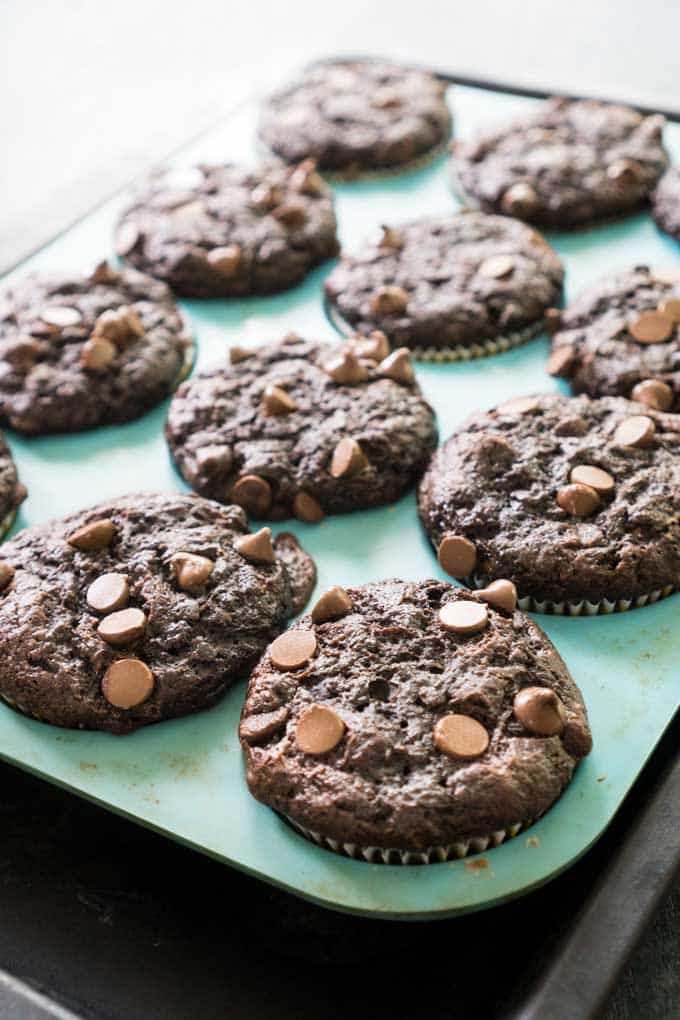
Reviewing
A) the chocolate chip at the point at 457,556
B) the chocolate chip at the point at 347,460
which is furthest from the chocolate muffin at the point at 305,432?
the chocolate chip at the point at 457,556

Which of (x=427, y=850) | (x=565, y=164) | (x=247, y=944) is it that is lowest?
(x=247, y=944)

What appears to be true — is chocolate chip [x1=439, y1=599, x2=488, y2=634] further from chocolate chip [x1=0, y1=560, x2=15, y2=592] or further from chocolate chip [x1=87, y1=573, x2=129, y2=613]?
chocolate chip [x1=0, y1=560, x2=15, y2=592]

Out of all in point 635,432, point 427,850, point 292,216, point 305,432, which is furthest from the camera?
point 292,216

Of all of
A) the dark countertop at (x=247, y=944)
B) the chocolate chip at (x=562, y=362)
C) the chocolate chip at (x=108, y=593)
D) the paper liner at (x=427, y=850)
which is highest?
the chocolate chip at (x=108, y=593)

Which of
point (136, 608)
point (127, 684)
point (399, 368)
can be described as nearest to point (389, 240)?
point (399, 368)

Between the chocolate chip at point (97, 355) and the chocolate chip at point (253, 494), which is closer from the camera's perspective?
the chocolate chip at point (253, 494)

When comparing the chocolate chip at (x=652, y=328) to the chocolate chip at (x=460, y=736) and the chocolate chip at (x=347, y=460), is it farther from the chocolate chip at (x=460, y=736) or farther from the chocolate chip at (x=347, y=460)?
the chocolate chip at (x=460, y=736)

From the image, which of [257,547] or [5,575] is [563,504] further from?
[5,575]
